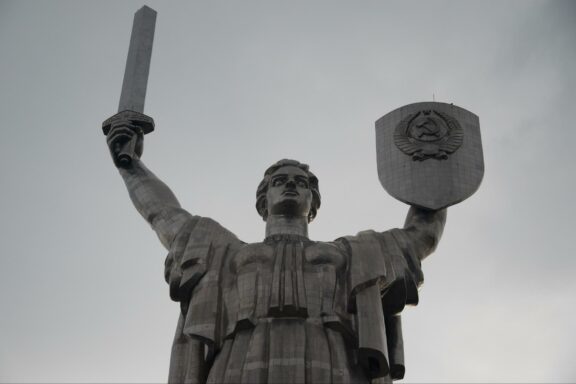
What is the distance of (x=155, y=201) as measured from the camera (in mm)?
13727

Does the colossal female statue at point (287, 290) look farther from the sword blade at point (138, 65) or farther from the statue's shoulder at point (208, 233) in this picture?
the sword blade at point (138, 65)

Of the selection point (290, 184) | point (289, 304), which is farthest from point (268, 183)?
point (289, 304)

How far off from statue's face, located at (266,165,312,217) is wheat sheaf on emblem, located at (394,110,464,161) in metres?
1.66

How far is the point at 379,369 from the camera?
37.6ft

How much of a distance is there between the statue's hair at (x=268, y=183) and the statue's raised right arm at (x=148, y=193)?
116 cm

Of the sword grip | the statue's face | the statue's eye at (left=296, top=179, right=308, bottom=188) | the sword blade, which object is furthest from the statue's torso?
the sword blade

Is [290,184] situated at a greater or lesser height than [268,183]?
lesser

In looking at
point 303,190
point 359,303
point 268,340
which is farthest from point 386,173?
point 268,340

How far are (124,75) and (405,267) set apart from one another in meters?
5.70

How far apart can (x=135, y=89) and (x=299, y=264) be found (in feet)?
14.6

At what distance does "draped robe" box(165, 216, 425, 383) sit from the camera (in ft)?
36.7

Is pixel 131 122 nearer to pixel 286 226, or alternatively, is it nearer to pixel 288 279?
pixel 286 226

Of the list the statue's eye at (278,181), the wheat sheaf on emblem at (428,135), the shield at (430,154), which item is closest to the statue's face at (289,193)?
the statue's eye at (278,181)

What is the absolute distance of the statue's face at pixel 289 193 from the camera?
13312 mm
